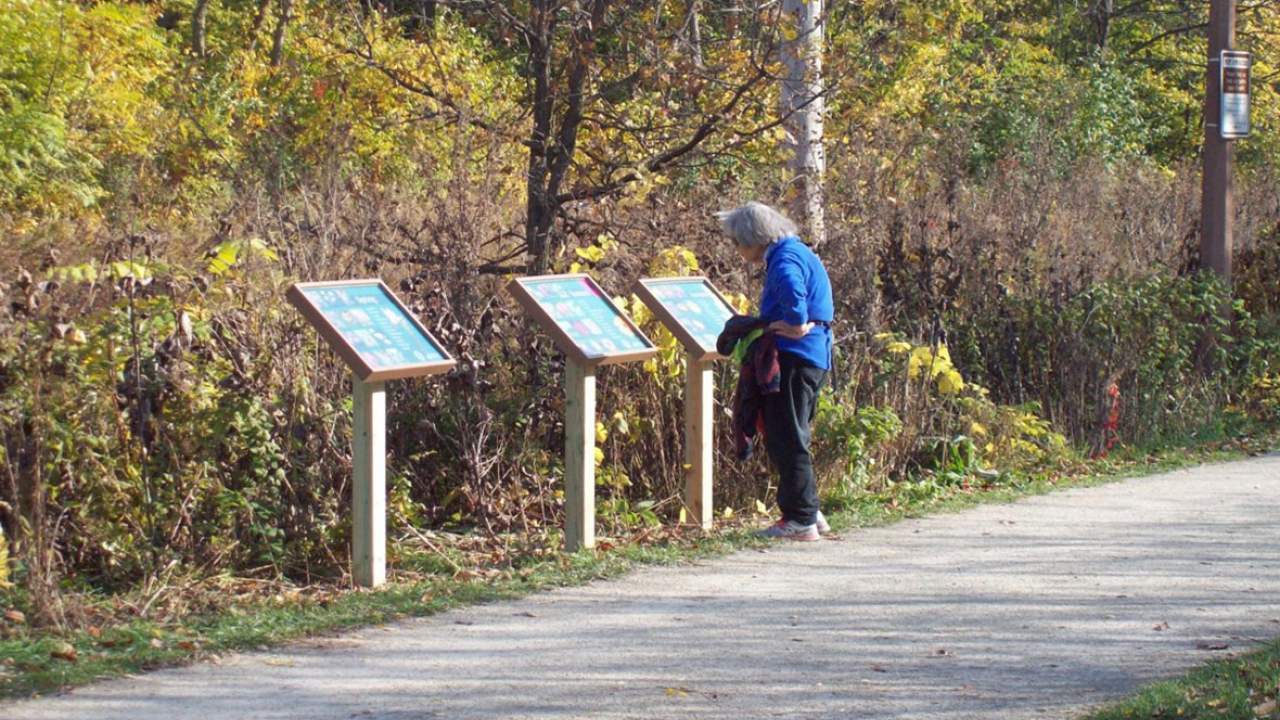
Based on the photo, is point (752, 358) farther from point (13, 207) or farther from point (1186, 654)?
point (13, 207)

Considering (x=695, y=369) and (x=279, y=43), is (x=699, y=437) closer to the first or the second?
(x=695, y=369)

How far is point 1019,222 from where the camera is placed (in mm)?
13703

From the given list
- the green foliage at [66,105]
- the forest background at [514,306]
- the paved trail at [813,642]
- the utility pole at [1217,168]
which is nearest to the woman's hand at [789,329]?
the paved trail at [813,642]

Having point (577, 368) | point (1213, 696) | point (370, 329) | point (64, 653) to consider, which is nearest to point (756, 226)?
point (577, 368)

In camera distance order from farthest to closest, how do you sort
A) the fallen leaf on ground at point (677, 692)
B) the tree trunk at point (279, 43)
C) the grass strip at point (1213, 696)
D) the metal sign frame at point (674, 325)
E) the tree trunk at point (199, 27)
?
the tree trunk at point (199, 27) → the tree trunk at point (279, 43) → the metal sign frame at point (674, 325) → the fallen leaf on ground at point (677, 692) → the grass strip at point (1213, 696)

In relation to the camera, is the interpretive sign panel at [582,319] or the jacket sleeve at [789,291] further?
the jacket sleeve at [789,291]

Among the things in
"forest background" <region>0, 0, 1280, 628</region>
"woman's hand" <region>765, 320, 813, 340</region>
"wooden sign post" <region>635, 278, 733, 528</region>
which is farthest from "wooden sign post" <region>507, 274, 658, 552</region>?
"woman's hand" <region>765, 320, 813, 340</region>

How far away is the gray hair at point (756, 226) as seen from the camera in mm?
8844

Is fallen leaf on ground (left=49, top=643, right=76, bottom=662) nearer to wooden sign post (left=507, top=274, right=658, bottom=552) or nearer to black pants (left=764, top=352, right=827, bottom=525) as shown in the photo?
wooden sign post (left=507, top=274, right=658, bottom=552)

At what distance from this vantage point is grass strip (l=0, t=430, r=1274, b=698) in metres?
6.12

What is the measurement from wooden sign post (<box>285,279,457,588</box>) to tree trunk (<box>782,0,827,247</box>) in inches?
146

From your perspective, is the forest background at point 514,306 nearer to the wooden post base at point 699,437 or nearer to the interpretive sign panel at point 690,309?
the wooden post base at point 699,437

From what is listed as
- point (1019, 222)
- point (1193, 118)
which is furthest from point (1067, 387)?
point (1193, 118)

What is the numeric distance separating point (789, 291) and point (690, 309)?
828 millimetres
